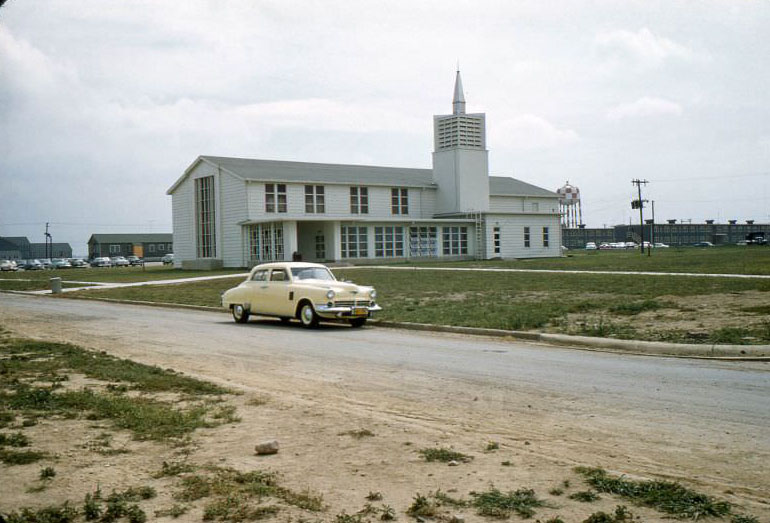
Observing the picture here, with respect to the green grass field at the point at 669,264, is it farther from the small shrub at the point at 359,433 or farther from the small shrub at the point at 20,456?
the small shrub at the point at 20,456

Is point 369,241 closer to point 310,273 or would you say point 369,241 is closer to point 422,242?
point 422,242


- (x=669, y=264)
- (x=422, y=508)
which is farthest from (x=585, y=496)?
(x=669, y=264)

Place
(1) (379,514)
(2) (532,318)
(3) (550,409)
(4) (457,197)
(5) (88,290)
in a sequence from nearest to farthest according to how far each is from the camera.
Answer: (1) (379,514) → (3) (550,409) → (2) (532,318) → (5) (88,290) → (4) (457,197)

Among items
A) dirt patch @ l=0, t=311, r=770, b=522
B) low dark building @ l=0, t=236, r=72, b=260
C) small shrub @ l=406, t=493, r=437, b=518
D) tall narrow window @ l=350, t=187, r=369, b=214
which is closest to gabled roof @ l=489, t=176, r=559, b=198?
tall narrow window @ l=350, t=187, r=369, b=214

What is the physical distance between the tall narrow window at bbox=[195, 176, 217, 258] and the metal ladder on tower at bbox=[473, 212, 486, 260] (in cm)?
1986

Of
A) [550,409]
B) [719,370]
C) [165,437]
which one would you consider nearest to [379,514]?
[165,437]

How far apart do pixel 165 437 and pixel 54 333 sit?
36.2ft

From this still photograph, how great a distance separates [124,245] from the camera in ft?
439

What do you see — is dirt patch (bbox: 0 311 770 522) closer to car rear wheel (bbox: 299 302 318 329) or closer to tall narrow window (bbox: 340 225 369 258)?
car rear wheel (bbox: 299 302 318 329)

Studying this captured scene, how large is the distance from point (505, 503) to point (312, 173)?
5225 centimetres

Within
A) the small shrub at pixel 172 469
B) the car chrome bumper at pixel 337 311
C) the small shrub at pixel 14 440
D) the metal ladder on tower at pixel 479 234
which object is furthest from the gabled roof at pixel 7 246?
the small shrub at pixel 172 469

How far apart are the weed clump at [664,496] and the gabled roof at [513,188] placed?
62354 millimetres

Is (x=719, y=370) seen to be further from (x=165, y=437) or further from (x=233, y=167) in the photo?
(x=233, y=167)

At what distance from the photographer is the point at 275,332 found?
54.6 feet
